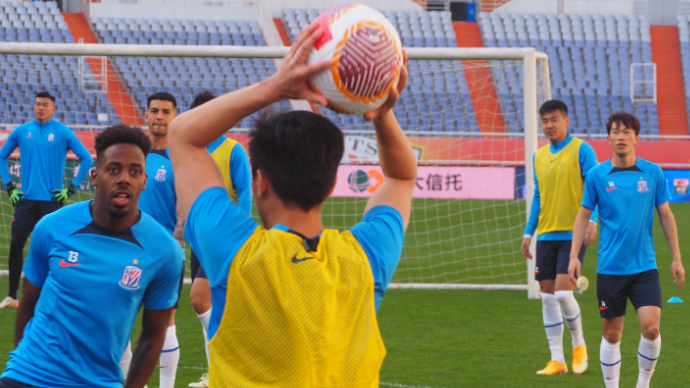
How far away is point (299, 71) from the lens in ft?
5.41

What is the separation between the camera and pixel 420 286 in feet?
32.4

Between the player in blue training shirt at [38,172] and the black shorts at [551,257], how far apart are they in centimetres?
433

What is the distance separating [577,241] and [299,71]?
3.90 meters

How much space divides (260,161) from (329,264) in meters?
0.26

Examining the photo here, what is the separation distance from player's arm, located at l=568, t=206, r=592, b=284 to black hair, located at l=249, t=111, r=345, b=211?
366 cm

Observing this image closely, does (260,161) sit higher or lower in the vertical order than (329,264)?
higher

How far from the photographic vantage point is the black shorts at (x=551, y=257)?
20.1 ft

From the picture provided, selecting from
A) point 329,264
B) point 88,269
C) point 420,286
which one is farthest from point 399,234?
point 420,286

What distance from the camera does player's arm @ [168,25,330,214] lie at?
1.65m

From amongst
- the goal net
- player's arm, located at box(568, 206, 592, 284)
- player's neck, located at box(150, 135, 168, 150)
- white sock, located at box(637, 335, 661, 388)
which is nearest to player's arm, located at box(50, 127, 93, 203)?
the goal net

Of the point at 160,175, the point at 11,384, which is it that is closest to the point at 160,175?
the point at 160,175

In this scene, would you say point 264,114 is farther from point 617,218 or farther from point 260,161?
point 617,218

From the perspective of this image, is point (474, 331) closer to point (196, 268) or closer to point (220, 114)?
point (196, 268)

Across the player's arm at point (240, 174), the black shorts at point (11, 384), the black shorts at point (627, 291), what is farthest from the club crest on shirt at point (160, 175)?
the black shorts at point (627, 291)
